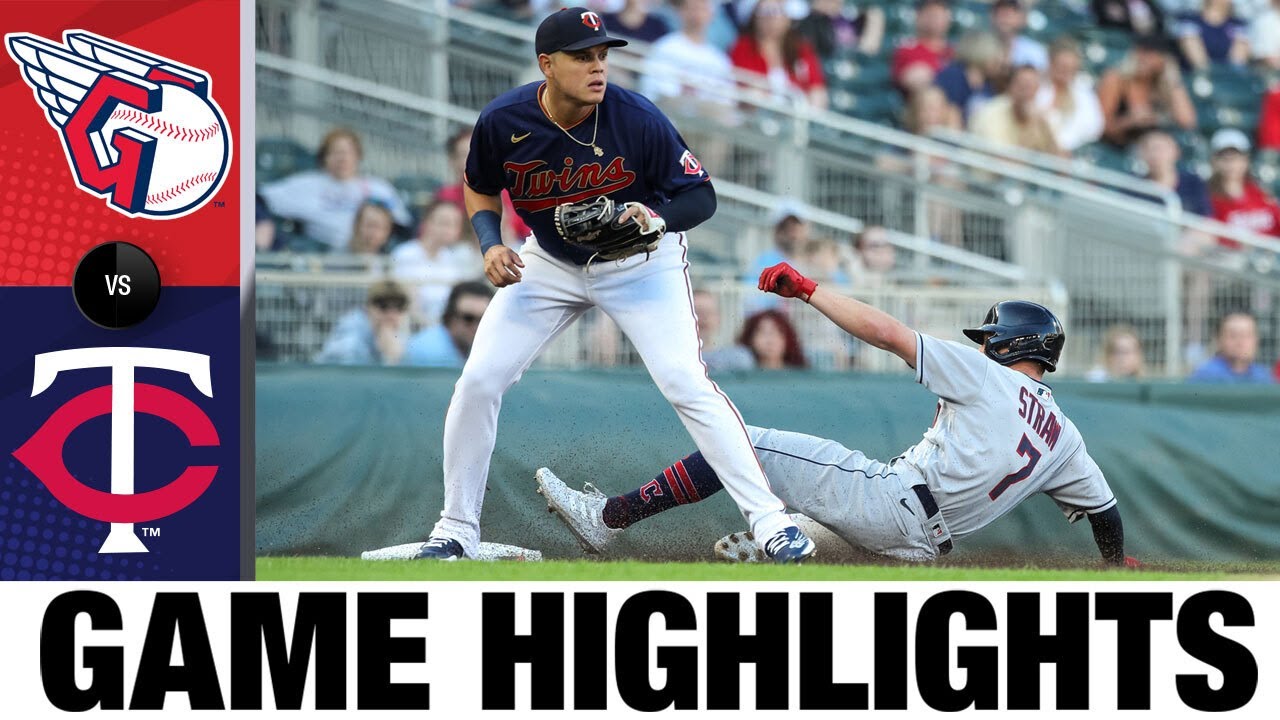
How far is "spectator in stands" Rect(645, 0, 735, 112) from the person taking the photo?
9.96 metres

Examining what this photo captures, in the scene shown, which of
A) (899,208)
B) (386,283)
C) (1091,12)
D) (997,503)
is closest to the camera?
(997,503)

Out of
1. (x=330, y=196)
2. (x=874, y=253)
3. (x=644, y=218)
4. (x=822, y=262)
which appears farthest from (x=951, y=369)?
(x=330, y=196)

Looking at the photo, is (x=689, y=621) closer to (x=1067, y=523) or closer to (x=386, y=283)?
(x=1067, y=523)

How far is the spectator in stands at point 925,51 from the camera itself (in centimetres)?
1134

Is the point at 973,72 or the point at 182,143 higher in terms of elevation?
the point at 973,72

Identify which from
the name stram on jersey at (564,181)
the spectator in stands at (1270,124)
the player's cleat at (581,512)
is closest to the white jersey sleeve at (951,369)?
the name stram on jersey at (564,181)

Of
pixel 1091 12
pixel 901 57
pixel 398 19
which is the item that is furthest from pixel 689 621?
pixel 1091 12

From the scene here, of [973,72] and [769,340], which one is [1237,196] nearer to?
[973,72]

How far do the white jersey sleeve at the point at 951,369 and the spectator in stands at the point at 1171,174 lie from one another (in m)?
6.32

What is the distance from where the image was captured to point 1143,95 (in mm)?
12039

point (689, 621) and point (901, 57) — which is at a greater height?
point (901, 57)

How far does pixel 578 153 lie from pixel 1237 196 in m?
7.03

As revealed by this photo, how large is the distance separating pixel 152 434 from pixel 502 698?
1003 mm

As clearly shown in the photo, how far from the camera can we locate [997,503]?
537 cm
